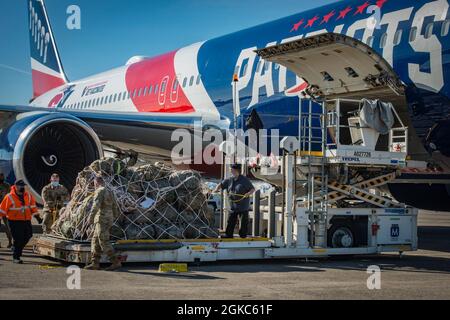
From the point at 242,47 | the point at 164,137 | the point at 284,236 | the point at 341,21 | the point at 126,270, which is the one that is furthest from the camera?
the point at 164,137

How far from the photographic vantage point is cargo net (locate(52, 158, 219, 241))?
8.98 m

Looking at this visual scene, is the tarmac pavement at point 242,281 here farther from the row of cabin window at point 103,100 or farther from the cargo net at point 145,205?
the row of cabin window at point 103,100

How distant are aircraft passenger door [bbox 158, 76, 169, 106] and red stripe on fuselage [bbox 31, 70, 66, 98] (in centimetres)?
1083

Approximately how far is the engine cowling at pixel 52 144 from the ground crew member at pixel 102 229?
4348 millimetres

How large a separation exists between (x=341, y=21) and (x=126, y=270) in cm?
571

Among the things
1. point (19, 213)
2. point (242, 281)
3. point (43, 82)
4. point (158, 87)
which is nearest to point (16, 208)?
point (19, 213)

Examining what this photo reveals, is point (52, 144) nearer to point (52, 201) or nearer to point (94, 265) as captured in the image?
point (52, 201)

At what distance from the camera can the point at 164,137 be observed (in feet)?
49.9

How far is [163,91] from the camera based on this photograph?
16938mm

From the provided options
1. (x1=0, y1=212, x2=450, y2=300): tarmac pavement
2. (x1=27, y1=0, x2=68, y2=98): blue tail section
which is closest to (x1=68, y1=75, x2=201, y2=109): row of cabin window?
(x1=27, y1=0, x2=68, y2=98): blue tail section

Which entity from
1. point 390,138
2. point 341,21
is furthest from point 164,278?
point 341,21

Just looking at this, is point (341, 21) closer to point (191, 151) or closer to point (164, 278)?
point (191, 151)

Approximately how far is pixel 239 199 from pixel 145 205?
4.21 ft

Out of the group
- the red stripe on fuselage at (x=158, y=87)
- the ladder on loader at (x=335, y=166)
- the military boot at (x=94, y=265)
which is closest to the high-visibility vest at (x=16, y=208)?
the military boot at (x=94, y=265)
